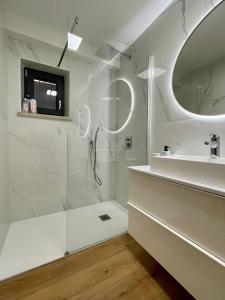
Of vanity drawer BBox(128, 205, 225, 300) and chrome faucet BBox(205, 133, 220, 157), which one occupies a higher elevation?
chrome faucet BBox(205, 133, 220, 157)

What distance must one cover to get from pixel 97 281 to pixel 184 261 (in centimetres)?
62

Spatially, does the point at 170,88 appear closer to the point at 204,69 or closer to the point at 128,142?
the point at 204,69

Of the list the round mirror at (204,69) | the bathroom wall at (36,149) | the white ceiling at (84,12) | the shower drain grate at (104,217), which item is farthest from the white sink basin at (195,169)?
the white ceiling at (84,12)

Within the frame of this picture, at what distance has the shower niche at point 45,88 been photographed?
6.37 ft

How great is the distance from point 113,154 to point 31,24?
5.96 feet

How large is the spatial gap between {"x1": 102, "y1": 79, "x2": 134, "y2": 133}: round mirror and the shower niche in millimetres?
577

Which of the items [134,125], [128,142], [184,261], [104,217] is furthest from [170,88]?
[104,217]

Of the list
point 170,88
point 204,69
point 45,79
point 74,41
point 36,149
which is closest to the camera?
point 204,69

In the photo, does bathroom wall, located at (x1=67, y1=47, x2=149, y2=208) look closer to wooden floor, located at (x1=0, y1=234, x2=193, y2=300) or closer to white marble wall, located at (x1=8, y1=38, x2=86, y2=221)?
white marble wall, located at (x1=8, y1=38, x2=86, y2=221)

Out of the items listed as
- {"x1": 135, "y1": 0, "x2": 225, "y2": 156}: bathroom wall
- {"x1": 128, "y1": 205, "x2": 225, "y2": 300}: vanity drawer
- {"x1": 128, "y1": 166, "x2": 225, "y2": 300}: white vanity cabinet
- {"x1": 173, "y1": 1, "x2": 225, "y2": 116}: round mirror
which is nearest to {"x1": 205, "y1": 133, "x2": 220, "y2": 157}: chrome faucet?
{"x1": 135, "y1": 0, "x2": 225, "y2": 156}: bathroom wall

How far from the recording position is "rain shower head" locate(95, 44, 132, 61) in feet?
6.56

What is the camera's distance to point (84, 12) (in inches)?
61.3

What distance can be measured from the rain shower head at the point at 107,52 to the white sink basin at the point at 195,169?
64.9 inches

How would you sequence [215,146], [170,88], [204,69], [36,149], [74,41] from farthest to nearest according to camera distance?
[36,149] → [74,41] → [170,88] → [204,69] → [215,146]
